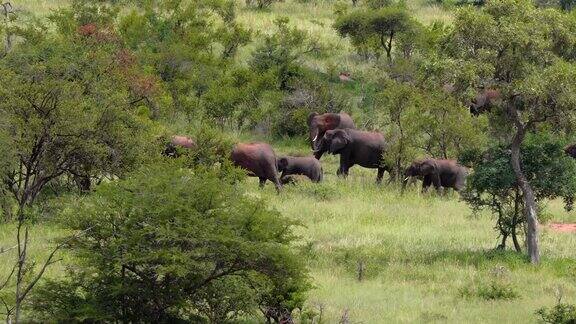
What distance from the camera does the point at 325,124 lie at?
33.7 meters

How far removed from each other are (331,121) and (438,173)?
6.00 m

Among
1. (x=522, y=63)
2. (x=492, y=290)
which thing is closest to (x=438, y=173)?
(x=522, y=63)

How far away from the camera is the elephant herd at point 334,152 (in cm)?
2767

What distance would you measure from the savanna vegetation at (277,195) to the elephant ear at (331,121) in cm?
145

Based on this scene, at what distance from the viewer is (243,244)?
1512cm

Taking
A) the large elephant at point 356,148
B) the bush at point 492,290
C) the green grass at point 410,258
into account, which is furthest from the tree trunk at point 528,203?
the large elephant at point 356,148

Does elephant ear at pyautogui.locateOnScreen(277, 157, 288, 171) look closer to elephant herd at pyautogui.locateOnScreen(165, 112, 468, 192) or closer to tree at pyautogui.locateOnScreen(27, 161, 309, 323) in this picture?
elephant herd at pyautogui.locateOnScreen(165, 112, 468, 192)

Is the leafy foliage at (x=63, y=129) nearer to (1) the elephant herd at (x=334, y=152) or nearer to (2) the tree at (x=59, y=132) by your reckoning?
(2) the tree at (x=59, y=132)

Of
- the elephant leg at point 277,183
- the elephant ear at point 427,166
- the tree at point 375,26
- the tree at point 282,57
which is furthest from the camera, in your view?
the tree at point 375,26

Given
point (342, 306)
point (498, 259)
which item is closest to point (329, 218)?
point (498, 259)

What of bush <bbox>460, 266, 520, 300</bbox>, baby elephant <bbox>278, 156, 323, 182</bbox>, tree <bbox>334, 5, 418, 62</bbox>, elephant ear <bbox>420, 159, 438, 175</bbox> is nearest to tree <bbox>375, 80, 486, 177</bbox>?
elephant ear <bbox>420, 159, 438, 175</bbox>

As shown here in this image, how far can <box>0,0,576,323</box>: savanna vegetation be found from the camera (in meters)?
15.5

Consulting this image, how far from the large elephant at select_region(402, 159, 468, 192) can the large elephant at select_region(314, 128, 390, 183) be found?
2.83m

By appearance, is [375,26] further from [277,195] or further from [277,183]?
[277,195]
